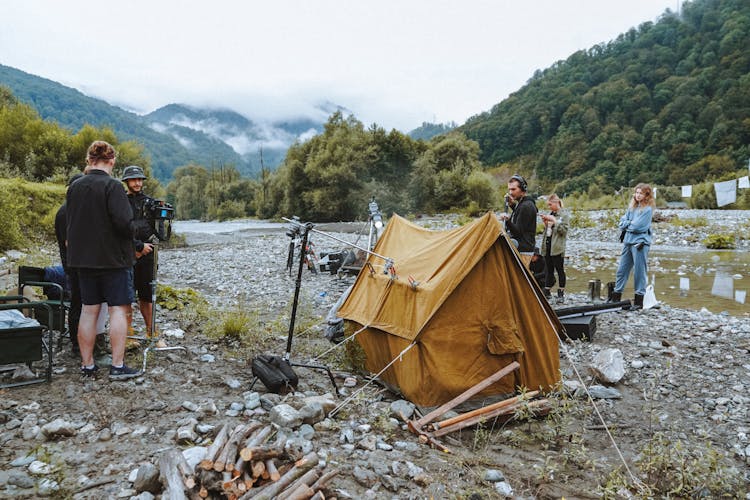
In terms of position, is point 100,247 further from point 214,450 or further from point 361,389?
point 361,389

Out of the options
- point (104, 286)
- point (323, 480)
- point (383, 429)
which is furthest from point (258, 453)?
point (104, 286)

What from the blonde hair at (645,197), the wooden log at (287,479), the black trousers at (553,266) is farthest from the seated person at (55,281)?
the blonde hair at (645,197)

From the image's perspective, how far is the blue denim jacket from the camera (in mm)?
8625

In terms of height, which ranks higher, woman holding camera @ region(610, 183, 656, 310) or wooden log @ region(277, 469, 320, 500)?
woman holding camera @ region(610, 183, 656, 310)

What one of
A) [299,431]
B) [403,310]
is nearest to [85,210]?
[299,431]

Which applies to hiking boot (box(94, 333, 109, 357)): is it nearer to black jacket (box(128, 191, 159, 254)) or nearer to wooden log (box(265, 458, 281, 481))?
black jacket (box(128, 191, 159, 254))

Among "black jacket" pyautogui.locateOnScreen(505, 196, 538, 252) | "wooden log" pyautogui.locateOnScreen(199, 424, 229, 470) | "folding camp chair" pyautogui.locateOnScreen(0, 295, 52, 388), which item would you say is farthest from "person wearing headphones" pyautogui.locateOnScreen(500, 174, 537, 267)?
"folding camp chair" pyautogui.locateOnScreen(0, 295, 52, 388)

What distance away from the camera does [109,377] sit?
190 inches

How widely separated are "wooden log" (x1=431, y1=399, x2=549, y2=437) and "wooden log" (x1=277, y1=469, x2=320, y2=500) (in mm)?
1520

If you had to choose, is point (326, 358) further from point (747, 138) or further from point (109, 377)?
point (747, 138)

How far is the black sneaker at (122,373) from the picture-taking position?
4.79 metres

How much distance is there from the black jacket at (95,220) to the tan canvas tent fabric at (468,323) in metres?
2.93

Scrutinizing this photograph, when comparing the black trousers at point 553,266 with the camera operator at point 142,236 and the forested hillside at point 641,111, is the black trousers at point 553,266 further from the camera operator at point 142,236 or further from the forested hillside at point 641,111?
the forested hillside at point 641,111

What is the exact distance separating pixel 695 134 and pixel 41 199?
75625 mm
